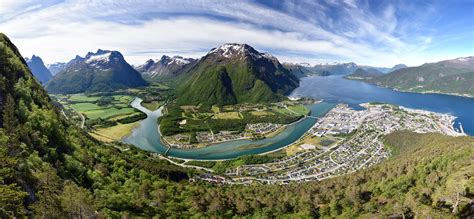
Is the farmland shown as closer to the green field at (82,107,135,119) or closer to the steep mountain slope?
the green field at (82,107,135,119)

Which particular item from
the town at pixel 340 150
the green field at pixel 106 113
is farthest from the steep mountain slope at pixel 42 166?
the green field at pixel 106 113

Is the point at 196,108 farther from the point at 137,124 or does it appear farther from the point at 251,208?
the point at 251,208

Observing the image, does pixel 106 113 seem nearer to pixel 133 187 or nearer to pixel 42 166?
pixel 133 187

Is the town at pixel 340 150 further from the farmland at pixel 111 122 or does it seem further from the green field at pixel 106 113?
the green field at pixel 106 113

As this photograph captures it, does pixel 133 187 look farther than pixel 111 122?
No

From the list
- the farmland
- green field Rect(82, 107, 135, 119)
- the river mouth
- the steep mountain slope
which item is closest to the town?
the river mouth

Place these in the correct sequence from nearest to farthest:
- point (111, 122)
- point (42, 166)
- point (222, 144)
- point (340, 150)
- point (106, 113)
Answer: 1. point (42, 166)
2. point (340, 150)
3. point (222, 144)
4. point (111, 122)
5. point (106, 113)

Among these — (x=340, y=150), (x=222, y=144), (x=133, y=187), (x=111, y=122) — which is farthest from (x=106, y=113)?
(x=133, y=187)

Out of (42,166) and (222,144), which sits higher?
(42,166)
